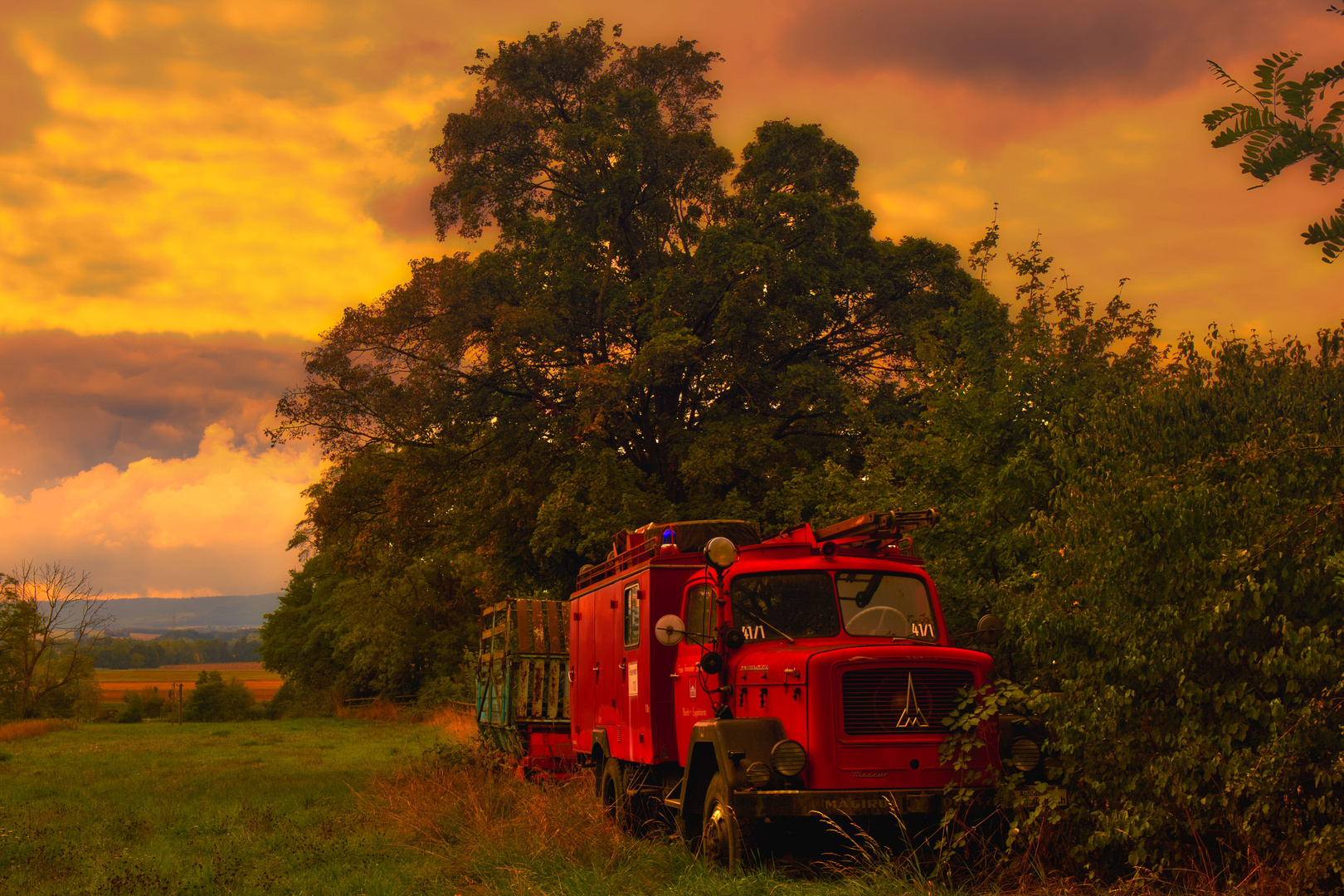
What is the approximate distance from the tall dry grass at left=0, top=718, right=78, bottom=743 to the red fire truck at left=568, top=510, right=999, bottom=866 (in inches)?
1359

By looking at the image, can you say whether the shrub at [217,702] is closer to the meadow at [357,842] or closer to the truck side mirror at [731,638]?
the meadow at [357,842]

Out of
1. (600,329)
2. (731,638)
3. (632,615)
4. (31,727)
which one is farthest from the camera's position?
(31,727)

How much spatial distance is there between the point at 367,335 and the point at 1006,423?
53.0 ft

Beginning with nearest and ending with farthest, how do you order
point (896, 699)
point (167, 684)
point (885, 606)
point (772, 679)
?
point (896, 699) → point (772, 679) → point (885, 606) → point (167, 684)

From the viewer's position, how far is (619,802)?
11.9 metres

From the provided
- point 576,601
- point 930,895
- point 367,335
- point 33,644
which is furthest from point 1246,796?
point 33,644

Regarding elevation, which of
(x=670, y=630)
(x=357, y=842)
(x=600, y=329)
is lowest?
(x=357, y=842)

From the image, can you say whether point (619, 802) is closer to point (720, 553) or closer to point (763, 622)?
point (763, 622)

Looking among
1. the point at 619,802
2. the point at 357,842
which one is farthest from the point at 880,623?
the point at 357,842

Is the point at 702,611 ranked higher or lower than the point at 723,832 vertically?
higher

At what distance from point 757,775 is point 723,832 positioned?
3.00 feet

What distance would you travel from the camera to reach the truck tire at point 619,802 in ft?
38.0

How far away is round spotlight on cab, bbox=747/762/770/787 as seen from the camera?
26.9 ft

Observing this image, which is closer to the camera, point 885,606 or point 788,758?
point 788,758
